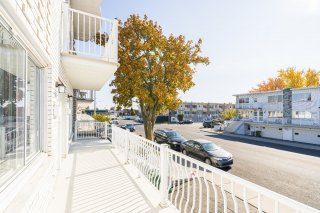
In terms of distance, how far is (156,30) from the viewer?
1113 cm

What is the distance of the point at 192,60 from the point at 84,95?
48.4 ft

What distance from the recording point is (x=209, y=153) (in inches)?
445

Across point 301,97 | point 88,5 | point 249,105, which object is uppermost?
point 88,5

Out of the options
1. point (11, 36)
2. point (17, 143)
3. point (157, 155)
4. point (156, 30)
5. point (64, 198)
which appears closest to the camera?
point (11, 36)

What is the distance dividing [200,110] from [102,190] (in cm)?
6733

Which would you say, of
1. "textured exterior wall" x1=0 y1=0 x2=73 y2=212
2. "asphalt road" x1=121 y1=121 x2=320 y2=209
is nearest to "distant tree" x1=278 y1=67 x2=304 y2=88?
"asphalt road" x1=121 y1=121 x2=320 y2=209

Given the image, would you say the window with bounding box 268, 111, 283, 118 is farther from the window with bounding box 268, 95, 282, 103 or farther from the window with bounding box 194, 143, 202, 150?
the window with bounding box 194, 143, 202, 150

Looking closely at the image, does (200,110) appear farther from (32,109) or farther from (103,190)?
(32,109)

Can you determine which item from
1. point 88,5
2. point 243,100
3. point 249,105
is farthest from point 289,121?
point 88,5

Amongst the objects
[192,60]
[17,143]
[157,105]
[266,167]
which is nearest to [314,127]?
[266,167]

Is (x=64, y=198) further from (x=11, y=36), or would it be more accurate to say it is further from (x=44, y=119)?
(x=11, y=36)

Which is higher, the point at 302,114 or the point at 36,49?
the point at 36,49

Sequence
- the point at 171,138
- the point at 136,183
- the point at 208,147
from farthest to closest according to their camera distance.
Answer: the point at 171,138
the point at 208,147
the point at 136,183

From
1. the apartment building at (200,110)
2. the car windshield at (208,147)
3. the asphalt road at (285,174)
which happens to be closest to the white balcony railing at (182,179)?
the asphalt road at (285,174)
